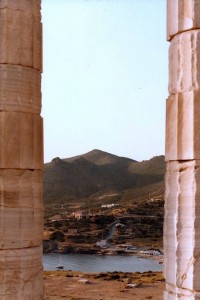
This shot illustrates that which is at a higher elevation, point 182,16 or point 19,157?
point 182,16

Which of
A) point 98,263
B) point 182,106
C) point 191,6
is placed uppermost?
point 191,6

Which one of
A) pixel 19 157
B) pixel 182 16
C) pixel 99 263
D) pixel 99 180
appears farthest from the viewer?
pixel 99 180

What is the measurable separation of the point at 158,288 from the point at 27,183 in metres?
30.2

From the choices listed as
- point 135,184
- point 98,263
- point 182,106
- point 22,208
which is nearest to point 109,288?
point 98,263

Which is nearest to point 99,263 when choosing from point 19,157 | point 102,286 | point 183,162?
point 102,286

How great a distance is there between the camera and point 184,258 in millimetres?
9172

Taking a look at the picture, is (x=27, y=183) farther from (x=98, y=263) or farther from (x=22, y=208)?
(x=98, y=263)

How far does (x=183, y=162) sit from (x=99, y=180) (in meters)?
127

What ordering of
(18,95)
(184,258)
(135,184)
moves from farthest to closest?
(135,184), (18,95), (184,258)

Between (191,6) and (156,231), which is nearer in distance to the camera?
(191,6)

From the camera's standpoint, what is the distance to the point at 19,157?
39.0ft

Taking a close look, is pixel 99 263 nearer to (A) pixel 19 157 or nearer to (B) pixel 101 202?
(A) pixel 19 157

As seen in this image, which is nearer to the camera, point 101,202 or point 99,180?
point 101,202

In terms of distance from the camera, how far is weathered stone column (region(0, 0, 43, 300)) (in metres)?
11.8
